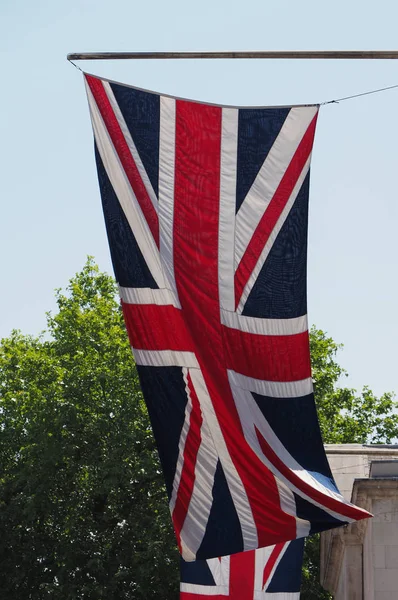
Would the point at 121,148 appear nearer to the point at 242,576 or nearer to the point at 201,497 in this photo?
the point at 201,497

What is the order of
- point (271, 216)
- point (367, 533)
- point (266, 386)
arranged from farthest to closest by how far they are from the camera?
1. point (367, 533)
2. point (271, 216)
3. point (266, 386)

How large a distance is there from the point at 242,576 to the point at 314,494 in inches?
189

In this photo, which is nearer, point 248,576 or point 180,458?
point 180,458

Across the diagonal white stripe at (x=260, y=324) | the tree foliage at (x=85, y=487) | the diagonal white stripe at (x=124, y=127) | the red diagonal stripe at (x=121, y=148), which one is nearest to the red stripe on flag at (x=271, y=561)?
the diagonal white stripe at (x=260, y=324)

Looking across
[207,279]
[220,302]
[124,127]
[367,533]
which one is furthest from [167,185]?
[367,533]

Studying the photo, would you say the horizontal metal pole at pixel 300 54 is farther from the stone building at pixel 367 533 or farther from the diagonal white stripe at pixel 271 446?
the stone building at pixel 367 533

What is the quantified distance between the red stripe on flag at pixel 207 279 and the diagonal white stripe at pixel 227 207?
0.16 feet

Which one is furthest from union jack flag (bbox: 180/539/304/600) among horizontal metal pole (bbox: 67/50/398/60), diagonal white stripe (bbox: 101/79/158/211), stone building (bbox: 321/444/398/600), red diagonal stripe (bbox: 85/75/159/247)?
stone building (bbox: 321/444/398/600)

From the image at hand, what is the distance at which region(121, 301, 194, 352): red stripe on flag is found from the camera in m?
9.23

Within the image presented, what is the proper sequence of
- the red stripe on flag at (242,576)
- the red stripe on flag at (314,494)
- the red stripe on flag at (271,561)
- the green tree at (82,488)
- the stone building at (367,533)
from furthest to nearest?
1. the green tree at (82,488)
2. the stone building at (367,533)
3. the red stripe on flag at (271,561)
4. the red stripe on flag at (242,576)
5. the red stripe on flag at (314,494)

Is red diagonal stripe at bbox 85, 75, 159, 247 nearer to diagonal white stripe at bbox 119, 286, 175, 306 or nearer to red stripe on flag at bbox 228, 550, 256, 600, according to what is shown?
diagonal white stripe at bbox 119, 286, 175, 306

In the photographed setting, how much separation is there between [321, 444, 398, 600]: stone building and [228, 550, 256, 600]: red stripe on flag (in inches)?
304

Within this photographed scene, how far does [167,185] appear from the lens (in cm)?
950

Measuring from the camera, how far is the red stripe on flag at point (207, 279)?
904cm
